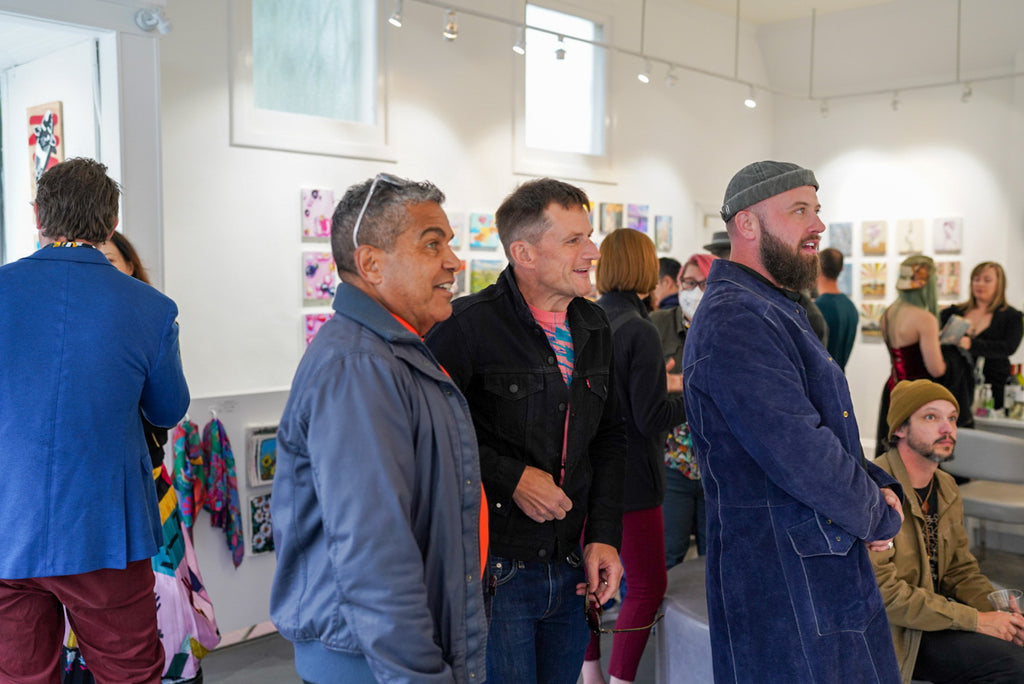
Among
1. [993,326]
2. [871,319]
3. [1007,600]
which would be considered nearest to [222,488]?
[1007,600]

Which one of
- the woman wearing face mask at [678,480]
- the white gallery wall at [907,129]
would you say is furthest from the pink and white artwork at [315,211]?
the white gallery wall at [907,129]

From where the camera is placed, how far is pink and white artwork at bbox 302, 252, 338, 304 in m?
4.59

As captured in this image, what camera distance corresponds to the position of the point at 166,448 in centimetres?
381

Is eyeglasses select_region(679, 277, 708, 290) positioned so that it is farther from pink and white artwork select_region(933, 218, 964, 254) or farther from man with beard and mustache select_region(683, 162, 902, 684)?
pink and white artwork select_region(933, 218, 964, 254)

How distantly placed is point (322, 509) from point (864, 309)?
24.2 feet

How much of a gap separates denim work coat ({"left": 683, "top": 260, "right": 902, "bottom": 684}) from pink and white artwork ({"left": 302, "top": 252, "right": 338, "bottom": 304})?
2955mm

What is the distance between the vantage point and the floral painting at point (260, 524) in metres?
4.18

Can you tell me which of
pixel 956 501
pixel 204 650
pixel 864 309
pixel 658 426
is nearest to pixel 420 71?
pixel 658 426

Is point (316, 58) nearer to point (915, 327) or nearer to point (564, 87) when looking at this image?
point (564, 87)

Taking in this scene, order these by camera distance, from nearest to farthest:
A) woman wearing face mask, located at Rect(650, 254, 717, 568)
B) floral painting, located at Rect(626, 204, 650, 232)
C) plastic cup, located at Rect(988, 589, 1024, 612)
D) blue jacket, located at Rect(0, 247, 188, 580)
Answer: blue jacket, located at Rect(0, 247, 188, 580), plastic cup, located at Rect(988, 589, 1024, 612), woman wearing face mask, located at Rect(650, 254, 717, 568), floral painting, located at Rect(626, 204, 650, 232)

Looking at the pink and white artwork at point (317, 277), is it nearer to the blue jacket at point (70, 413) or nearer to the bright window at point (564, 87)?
the bright window at point (564, 87)

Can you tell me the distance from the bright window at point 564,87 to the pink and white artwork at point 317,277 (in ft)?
6.41

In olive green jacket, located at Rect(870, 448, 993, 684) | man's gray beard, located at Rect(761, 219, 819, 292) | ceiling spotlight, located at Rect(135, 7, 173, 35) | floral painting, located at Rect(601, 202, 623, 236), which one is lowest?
olive green jacket, located at Rect(870, 448, 993, 684)

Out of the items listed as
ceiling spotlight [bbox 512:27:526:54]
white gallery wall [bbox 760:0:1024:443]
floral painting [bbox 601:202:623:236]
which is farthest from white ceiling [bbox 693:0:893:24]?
ceiling spotlight [bbox 512:27:526:54]
